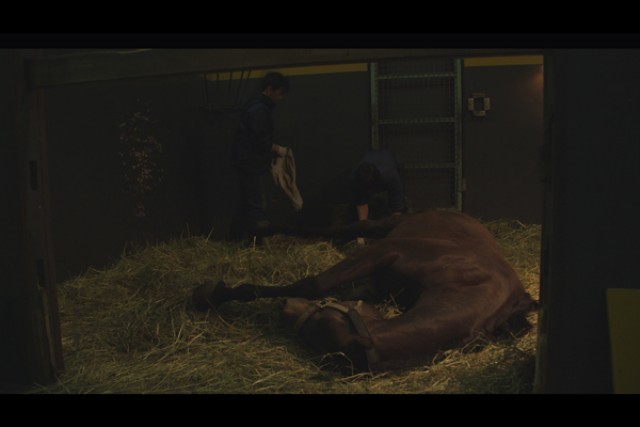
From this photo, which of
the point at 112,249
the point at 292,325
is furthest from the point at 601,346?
the point at 112,249

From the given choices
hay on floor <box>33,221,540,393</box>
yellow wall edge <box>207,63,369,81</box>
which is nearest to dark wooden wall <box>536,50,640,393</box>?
hay on floor <box>33,221,540,393</box>

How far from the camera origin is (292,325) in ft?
12.4

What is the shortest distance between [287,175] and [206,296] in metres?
2.81

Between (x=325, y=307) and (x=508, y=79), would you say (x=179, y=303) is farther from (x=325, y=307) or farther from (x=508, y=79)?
(x=508, y=79)

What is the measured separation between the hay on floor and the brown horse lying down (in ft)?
0.34

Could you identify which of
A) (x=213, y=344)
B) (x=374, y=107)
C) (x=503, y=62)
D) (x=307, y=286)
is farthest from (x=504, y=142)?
(x=213, y=344)

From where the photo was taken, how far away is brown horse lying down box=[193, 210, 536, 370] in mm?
3150

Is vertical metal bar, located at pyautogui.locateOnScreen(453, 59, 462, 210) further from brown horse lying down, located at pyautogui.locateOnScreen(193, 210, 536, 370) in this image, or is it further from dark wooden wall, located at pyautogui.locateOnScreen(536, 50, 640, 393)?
dark wooden wall, located at pyautogui.locateOnScreen(536, 50, 640, 393)

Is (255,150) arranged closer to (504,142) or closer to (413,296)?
(504,142)

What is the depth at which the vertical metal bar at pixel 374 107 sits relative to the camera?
691 cm

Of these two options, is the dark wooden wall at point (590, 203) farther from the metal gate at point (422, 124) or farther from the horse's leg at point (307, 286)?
the metal gate at point (422, 124)

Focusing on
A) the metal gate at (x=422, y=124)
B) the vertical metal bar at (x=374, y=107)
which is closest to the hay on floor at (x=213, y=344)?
the metal gate at (x=422, y=124)

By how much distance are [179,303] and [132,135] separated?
2358mm

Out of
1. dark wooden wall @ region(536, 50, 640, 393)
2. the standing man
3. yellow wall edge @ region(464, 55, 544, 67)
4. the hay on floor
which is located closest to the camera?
dark wooden wall @ region(536, 50, 640, 393)
